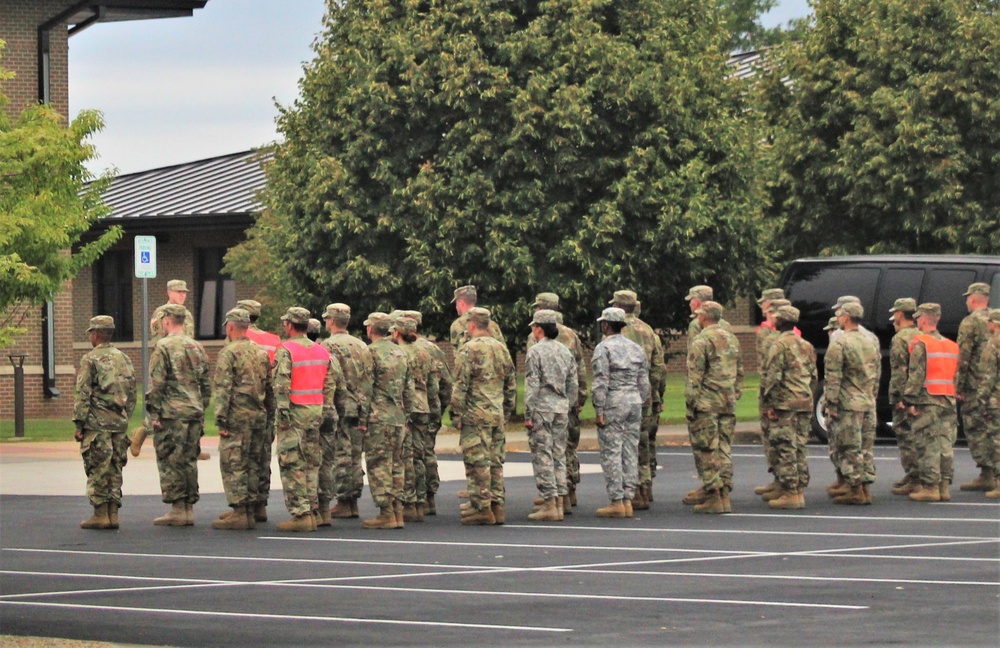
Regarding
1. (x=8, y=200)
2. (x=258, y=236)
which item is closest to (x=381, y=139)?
(x=8, y=200)

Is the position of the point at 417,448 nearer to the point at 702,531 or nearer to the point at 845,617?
the point at 702,531

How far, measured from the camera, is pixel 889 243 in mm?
36688

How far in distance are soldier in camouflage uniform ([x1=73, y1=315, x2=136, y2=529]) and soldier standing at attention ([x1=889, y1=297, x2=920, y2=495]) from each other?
7.66 meters

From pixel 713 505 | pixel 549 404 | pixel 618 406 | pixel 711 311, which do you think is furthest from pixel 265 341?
pixel 713 505

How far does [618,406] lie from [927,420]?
3.64 metres

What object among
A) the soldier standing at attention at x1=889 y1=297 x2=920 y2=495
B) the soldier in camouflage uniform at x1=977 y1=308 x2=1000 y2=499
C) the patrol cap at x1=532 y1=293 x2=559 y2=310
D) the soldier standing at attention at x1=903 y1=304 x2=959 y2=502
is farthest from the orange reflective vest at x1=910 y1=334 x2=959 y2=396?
the patrol cap at x1=532 y1=293 x2=559 y2=310

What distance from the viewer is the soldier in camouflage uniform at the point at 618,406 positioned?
1745 centimetres

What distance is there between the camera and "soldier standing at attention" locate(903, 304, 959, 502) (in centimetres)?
1895

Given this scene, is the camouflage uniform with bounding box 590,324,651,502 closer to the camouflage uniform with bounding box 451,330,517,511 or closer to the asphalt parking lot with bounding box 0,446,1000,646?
the asphalt parking lot with bounding box 0,446,1000,646

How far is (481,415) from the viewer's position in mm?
17125

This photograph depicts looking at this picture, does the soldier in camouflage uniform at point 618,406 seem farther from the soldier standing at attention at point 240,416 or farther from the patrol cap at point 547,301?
the soldier standing at attention at point 240,416

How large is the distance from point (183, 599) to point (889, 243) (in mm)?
26496

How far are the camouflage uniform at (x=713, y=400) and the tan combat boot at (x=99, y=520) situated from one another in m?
5.38

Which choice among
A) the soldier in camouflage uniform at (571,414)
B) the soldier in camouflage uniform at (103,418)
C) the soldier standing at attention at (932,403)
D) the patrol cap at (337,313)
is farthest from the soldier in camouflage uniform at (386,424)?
the soldier standing at attention at (932,403)
